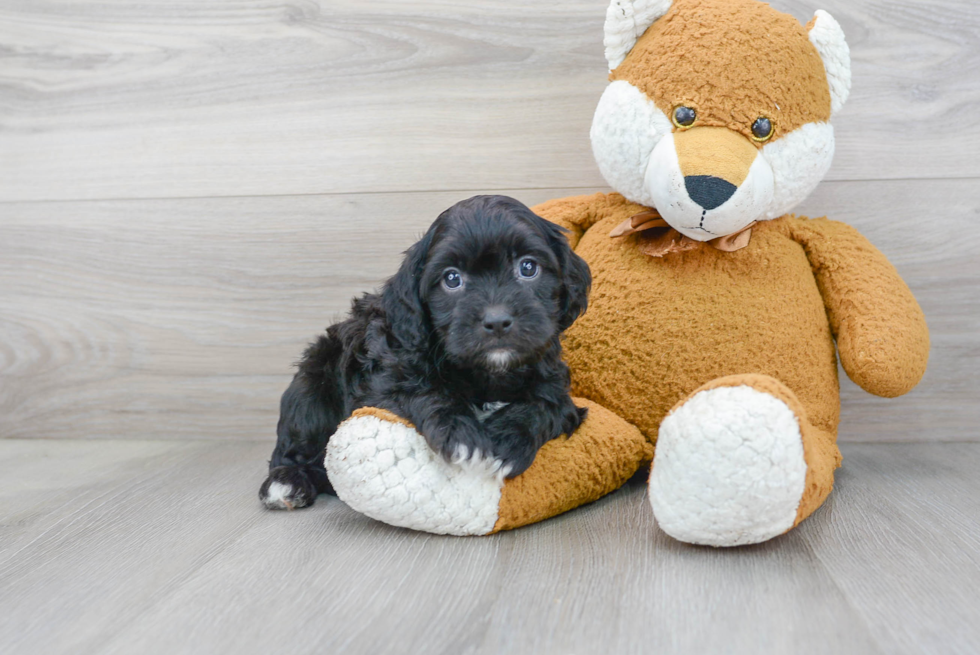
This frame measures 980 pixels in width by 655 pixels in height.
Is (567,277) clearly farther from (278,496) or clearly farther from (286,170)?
(286,170)

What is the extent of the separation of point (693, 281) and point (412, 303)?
583mm

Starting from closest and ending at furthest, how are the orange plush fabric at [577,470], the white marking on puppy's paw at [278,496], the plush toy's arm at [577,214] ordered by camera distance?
the orange plush fabric at [577,470] → the white marking on puppy's paw at [278,496] → the plush toy's arm at [577,214]

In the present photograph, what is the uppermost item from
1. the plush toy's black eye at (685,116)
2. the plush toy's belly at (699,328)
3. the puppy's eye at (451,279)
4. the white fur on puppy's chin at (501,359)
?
the plush toy's black eye at (685,116)

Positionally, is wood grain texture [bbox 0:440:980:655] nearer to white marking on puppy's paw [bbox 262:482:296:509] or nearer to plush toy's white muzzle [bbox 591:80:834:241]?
white marking on puppy's paw [bbox 262:482:296:509]

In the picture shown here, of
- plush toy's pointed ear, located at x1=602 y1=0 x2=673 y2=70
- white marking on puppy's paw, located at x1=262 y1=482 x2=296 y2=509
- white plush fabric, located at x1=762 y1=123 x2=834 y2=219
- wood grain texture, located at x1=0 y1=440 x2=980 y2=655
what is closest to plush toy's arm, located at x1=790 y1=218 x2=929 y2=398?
white plush fabric, located at x1=762 y1=123 x2=834 y2=219

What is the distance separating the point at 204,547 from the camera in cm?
132

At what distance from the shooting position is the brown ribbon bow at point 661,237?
1.49 m

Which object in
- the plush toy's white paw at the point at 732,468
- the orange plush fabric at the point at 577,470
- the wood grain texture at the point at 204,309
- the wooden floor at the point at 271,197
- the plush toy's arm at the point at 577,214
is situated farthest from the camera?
the wood grain texture at the point at 204,309

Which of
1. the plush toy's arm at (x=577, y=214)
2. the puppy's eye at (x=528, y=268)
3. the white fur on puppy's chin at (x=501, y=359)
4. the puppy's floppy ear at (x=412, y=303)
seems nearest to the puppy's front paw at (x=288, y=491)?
the puppy's floppy ear at (x=412, y=303)

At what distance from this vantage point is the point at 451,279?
1.27 metres

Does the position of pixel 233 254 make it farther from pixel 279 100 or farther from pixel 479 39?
pixel 479 39

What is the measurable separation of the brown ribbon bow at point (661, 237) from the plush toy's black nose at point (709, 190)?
0.15 meters

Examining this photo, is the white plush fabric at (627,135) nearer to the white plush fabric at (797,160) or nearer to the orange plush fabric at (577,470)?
the white plush fabric at (797,160)

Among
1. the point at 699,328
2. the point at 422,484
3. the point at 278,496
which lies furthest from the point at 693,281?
the point at 278,496
